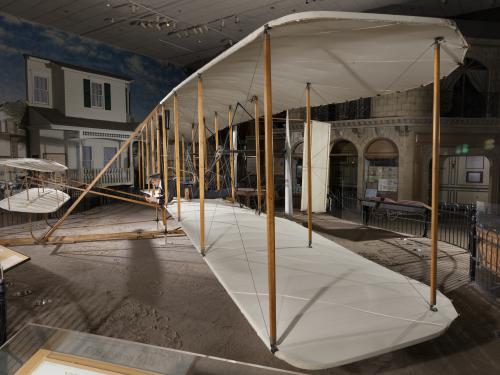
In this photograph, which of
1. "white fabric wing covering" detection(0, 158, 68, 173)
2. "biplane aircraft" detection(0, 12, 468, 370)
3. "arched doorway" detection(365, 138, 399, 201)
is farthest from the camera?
"arched doorway" detection(365, 138, 399, 201)

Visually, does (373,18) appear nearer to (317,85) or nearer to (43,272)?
(317,85)

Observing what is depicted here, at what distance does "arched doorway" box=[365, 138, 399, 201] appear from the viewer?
18.2 metres

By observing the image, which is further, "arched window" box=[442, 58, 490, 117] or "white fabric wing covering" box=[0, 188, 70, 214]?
"arched window" box=[442, 58, 490, 117]

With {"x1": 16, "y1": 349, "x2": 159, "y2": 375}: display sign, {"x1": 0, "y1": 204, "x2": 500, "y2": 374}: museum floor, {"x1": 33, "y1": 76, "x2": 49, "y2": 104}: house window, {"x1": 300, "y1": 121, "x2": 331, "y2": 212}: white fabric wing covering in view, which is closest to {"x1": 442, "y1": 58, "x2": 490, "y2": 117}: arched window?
{"x1": 300, "y1": 121, "x2": 331, "y2": 212}: white fabric wing covering

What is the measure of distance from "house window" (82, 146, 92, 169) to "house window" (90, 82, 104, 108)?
3.17 m

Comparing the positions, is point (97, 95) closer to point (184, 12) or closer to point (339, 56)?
point (184, 12)

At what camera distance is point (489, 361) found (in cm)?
407

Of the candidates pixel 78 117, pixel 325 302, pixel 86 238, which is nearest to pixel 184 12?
pixel 78 117

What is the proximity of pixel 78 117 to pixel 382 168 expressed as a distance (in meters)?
20.0

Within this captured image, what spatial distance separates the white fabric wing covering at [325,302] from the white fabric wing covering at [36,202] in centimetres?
673

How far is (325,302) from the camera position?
10.6ft

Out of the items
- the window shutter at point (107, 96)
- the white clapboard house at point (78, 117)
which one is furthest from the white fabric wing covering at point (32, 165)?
the window shutter at point (107, 96)

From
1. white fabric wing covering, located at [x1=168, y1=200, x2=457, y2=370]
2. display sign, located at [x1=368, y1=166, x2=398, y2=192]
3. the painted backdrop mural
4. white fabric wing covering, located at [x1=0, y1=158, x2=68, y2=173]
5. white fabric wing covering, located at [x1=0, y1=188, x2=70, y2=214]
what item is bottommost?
white fabric wing covering, located at [x1=168, y1=200, x2=457, y2=370]

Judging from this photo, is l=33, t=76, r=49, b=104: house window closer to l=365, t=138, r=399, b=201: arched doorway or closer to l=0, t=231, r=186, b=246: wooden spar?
l=0, t=231, r=186, b=246: wooden spar
